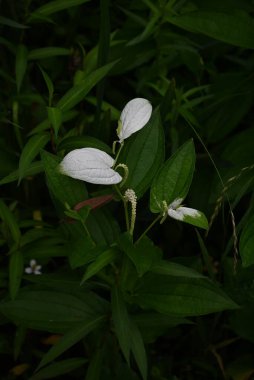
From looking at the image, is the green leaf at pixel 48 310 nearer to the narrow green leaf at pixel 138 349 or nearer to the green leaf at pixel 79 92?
the narrow green leaf at pixel 138 349

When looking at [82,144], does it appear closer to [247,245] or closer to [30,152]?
[30,152]

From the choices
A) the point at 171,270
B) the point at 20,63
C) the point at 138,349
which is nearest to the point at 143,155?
the point at 171,270

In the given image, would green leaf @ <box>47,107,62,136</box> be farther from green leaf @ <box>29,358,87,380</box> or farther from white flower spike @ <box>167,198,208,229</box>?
green leaf @ <box>29,358,87,380</box>

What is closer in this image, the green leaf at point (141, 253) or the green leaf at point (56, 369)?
the green leaf at point (141, 253)

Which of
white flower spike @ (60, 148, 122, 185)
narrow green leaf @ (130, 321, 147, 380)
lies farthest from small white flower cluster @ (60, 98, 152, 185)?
narrow green leaf @ (130, 321, 147, 380)

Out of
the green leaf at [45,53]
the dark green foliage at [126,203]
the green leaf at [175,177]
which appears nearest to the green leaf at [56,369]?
the dark green foliage at [126,203]

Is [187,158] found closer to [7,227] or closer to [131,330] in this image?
[131,330]
